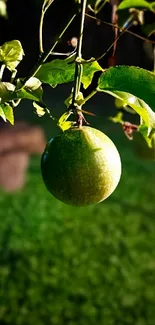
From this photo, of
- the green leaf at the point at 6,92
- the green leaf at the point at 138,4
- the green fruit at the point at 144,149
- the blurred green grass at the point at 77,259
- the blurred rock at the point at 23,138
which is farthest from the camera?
the blurred rock at the point at 23,138

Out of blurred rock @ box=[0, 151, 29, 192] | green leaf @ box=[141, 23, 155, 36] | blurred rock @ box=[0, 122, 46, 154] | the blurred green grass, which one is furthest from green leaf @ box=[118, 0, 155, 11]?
blurred rock @ box=[0, 151, 29, 192]

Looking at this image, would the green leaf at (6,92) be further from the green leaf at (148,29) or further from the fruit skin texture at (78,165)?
the green leaf at (148,29)

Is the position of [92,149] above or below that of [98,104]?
above

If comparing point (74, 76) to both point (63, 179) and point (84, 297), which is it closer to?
point (63, 179)

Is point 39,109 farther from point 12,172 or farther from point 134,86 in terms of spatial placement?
point 12,172

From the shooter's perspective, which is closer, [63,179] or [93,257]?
[63,179]

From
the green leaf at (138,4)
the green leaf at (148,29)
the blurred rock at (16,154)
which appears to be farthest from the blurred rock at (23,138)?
the green leaf at (138,4)

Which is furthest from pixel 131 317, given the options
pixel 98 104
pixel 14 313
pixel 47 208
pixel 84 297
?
pixel 98 104
